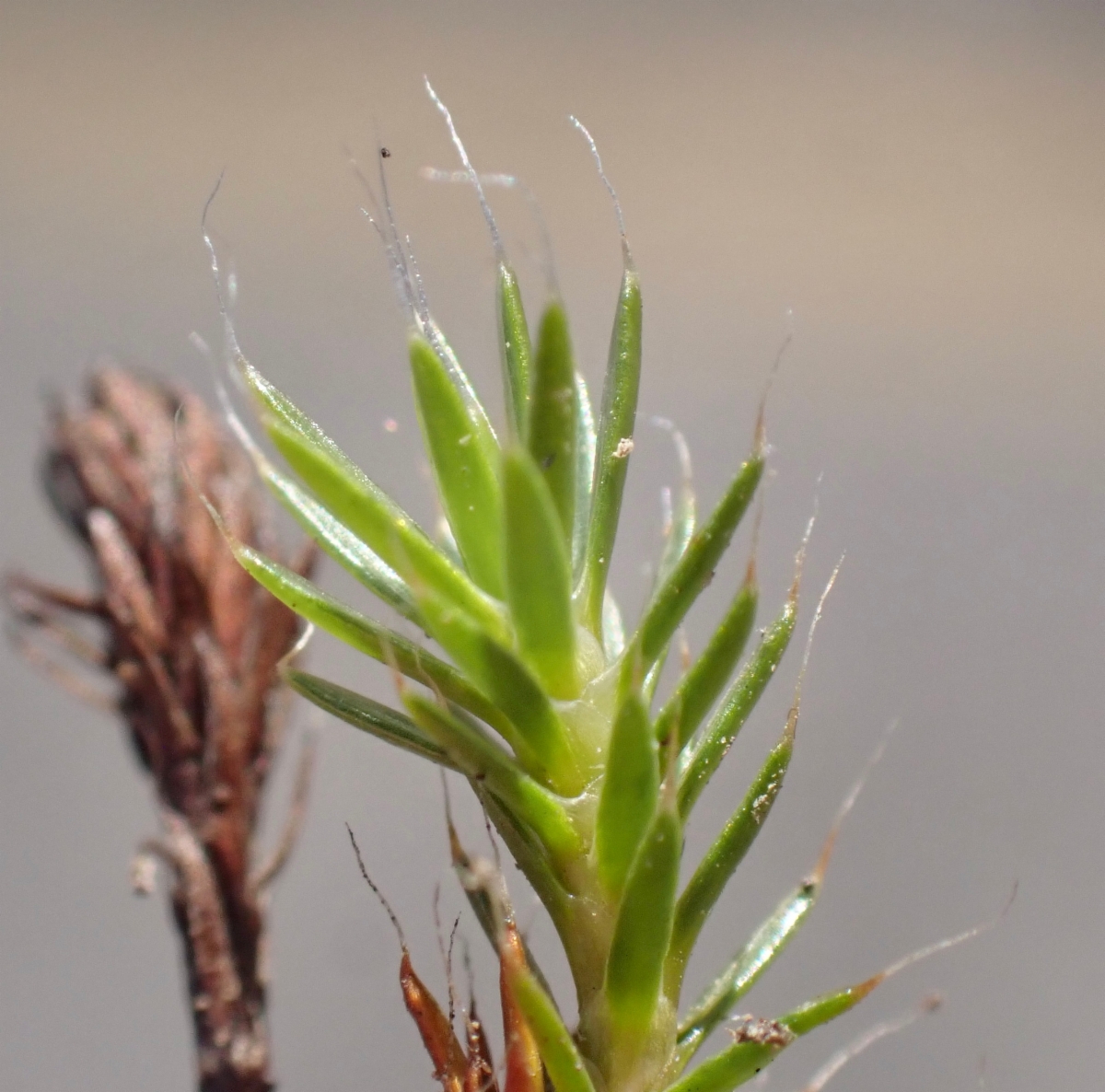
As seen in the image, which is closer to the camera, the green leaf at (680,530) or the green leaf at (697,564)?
the green leaf at (697,564)

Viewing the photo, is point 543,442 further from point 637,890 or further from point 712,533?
point 637,890

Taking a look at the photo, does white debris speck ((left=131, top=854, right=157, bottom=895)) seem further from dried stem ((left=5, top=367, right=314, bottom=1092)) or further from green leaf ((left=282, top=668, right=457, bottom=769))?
green leaf ((left=282, top=668, right=457, bottom=769))

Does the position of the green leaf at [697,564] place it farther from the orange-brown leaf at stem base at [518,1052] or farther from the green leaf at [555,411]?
the orange-brown leaf at stem base at [518,1052]

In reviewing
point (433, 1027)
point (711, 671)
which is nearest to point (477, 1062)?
point (433, 1027)

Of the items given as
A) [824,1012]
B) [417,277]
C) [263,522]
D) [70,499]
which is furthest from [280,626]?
[824,1012]

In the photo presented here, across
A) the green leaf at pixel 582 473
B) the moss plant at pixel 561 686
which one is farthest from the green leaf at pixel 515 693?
the green leaf at pixel 582 473
